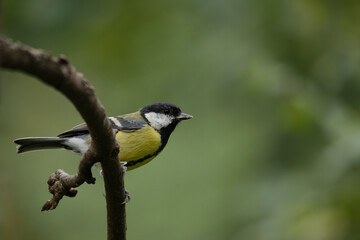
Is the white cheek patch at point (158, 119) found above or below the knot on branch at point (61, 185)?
above

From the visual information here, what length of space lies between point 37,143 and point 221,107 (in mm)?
1681

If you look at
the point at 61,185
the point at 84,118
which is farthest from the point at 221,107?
the point at 84,118

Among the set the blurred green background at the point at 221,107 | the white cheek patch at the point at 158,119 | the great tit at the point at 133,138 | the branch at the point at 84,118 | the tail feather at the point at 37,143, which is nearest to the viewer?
the branch at the point at 84,118

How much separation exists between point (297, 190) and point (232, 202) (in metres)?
0.72

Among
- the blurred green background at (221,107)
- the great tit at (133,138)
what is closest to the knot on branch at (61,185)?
the great tit at (133,138)

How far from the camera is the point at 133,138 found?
3.20 metres

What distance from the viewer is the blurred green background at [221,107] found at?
288cm

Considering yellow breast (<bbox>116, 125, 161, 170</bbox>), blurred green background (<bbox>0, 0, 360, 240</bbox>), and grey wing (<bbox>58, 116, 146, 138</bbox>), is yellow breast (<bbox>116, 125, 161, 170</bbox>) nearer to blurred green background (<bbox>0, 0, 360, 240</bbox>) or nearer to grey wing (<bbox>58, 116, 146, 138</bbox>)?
grey wing (<bbox>58, 116, 146, 138</bbox>)

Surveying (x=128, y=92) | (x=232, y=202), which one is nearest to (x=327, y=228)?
(x=232, y=202)

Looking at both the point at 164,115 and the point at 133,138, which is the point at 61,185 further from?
the point at 164,115

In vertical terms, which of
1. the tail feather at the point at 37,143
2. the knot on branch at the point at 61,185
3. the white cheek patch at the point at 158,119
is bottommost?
the knot on branch at the point at 61,185

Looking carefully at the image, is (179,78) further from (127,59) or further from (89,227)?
(89,227)

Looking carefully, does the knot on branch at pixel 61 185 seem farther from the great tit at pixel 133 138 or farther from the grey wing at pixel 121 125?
the grey wing at pixel 121 125

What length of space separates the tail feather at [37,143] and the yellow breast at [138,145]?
1.25ft
